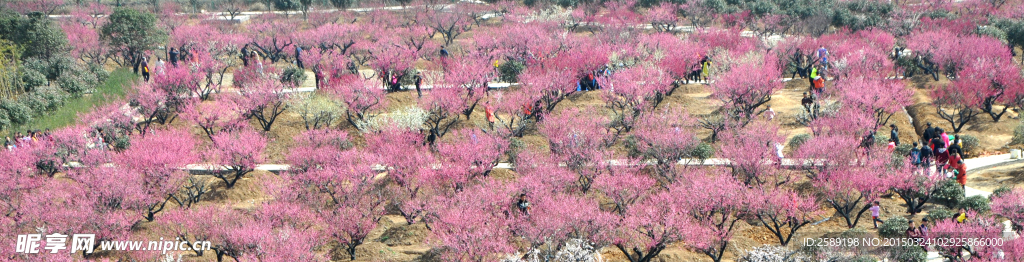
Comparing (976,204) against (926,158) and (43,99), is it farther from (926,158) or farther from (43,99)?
(43,99)

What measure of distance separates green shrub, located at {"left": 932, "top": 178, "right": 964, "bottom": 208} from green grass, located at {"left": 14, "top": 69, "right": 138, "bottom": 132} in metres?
32.9

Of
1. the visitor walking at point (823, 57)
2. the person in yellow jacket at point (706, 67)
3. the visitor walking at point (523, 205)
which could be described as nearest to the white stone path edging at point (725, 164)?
the visitor walking at point (523, 205)

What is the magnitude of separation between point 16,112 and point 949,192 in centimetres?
3649

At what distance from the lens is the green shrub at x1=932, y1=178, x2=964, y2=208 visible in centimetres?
2605

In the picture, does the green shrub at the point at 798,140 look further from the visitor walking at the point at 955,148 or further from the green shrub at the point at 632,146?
the green shrub at the point at 632,146

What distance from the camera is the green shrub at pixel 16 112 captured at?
129 feet

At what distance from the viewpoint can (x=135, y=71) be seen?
48406 millimetres

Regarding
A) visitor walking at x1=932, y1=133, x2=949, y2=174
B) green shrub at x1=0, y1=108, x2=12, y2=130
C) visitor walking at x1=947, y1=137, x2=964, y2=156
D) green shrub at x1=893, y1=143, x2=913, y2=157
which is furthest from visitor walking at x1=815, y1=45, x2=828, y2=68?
green shrub at x1=0, y1=108, x2=12, y2=130

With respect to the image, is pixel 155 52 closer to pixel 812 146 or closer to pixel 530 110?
pixel 530 110

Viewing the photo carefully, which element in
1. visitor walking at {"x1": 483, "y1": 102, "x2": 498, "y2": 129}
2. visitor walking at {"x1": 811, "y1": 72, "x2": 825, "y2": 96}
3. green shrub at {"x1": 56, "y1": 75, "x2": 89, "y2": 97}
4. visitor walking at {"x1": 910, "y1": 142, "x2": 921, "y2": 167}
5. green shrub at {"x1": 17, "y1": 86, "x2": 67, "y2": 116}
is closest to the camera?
visitor walking at {"x1": 910, "y1": 142, "x2": 921, "y2": 167}

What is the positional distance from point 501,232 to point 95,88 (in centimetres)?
3019

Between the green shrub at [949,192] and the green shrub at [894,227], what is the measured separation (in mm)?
2654

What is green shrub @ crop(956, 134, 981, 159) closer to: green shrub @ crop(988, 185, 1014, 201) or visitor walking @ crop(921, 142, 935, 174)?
visitor walking @ crop(921, 142, 935, 174)

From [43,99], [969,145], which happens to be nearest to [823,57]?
[969,145]
